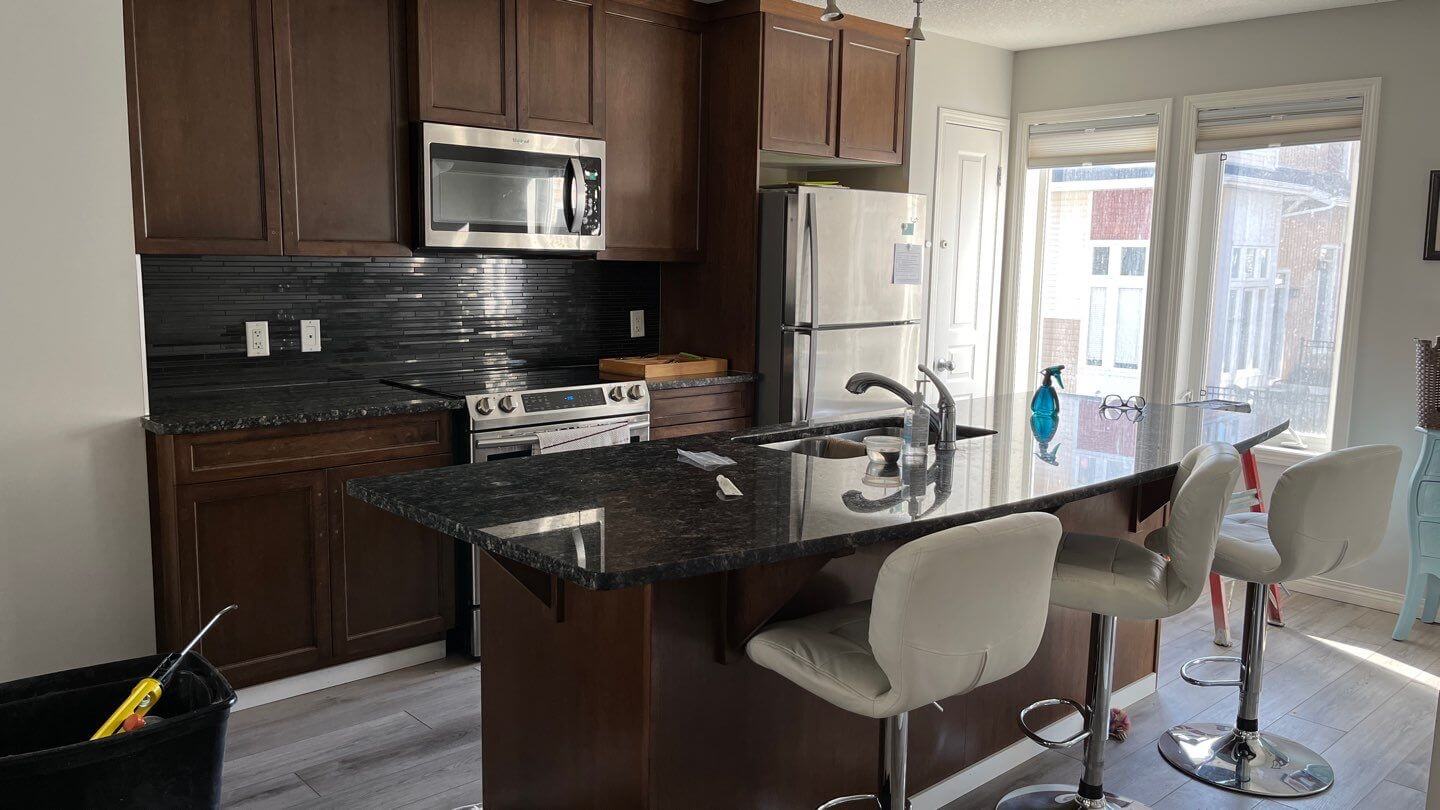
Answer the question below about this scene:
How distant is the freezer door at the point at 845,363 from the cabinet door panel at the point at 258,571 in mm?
1978

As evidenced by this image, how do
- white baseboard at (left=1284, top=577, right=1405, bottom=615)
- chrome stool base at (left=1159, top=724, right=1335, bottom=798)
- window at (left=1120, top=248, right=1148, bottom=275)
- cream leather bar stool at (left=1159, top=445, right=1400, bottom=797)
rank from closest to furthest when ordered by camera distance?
cream leather bar stool at (left=1159, top=445, right=1400, bottom=797), chrome stool base at (left=1159, top=724, right=1335, bottom=798), white baseboard at (left=1284, top=577, right=1405, bottom=615), window at (left=1120, top=248, right=1148, bottom=275)

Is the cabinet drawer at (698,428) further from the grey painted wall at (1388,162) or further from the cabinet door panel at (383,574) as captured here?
the grey painted wall at (1388,162)

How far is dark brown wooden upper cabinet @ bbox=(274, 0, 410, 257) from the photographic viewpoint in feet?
11.0

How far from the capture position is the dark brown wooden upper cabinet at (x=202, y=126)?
10.1 feet

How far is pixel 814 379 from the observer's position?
4418 millimetres

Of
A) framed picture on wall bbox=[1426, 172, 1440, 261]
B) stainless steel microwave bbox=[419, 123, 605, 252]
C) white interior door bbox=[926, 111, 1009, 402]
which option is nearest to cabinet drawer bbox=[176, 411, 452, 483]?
stainless steel microwave bbox=[419, 123, 605, 252]

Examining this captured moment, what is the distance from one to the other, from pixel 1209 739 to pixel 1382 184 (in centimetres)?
257

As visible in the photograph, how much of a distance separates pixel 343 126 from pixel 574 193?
0.88m

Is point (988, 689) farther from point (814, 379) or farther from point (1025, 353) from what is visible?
point (1025, 353)

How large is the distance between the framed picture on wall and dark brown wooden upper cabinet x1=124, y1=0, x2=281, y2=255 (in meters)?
4.28

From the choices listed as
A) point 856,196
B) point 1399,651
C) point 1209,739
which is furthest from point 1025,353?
point 1209,739

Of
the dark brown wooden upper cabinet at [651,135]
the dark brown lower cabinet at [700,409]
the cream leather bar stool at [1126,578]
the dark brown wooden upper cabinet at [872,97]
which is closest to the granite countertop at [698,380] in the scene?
the dark brown lower cabinet at [700,409]

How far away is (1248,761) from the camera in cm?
292

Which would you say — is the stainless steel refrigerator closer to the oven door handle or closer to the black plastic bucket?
the oven door handle
